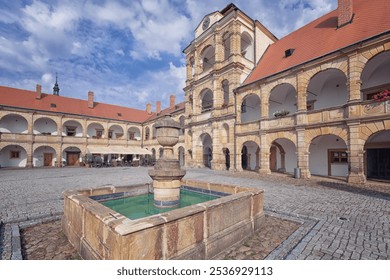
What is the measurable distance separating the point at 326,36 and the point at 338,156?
9.08 m

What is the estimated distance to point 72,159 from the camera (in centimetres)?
2878

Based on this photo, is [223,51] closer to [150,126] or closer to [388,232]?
[150,126]

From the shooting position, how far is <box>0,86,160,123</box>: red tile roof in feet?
83.1

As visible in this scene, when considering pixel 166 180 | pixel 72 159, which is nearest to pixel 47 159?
pixel 72 159

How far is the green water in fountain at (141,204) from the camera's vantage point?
16.3 ft

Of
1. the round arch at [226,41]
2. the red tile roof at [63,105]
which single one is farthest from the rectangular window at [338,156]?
the red tile roof at [63,105]

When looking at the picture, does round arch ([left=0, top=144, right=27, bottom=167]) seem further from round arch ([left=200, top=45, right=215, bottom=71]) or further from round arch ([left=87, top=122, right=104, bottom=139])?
round arch ([left=200, top=45, right=215, bottom=71])

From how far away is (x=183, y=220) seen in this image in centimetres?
297

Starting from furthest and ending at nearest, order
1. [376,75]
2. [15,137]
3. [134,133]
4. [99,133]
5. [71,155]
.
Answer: [134,133]
[99,133]
[71,155]
[15,137]
[376,75]

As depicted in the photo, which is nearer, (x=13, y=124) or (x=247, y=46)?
(x=247, y=46)

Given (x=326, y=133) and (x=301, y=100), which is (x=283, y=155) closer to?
(x=326, y=133)

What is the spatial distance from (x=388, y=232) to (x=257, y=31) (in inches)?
858

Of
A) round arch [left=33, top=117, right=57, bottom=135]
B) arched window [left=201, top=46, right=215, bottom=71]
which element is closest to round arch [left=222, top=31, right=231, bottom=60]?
arched window [left=201, top=46, right=215, bottom=71]

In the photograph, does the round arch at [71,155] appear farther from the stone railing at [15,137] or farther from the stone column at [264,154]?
the stone column at [264,154]
